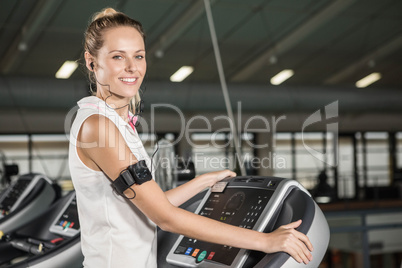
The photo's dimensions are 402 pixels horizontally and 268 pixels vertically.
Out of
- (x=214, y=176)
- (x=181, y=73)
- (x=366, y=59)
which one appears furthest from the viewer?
(x=181, y=73)

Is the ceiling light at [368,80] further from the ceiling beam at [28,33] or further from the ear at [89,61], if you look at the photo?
the ear at [89,61]

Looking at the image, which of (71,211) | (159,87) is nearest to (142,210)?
(71,211)

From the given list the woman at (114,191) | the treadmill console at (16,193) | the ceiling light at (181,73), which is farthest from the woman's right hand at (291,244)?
the ceiling light at (181,73)

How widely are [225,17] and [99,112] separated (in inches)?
105

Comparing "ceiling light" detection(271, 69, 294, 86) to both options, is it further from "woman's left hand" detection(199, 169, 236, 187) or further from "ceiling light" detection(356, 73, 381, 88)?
"woman's left hand" detection(199, 169, 236, 187)

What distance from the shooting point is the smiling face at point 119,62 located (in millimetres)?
1217

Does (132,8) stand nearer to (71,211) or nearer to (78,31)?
(78,31)

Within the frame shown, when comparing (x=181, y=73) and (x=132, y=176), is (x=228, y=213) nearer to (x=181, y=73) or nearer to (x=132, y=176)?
(x=132, y=176)

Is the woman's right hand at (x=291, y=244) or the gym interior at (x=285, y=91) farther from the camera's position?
the gym interior at (x=285, y=91)

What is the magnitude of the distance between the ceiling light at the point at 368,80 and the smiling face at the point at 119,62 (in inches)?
104

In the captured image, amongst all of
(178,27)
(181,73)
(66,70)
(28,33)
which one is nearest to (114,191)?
(178,27)

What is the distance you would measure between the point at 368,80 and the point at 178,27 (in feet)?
4.52

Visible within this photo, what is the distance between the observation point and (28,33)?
A: 4.30 meters

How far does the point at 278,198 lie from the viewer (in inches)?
48.1
